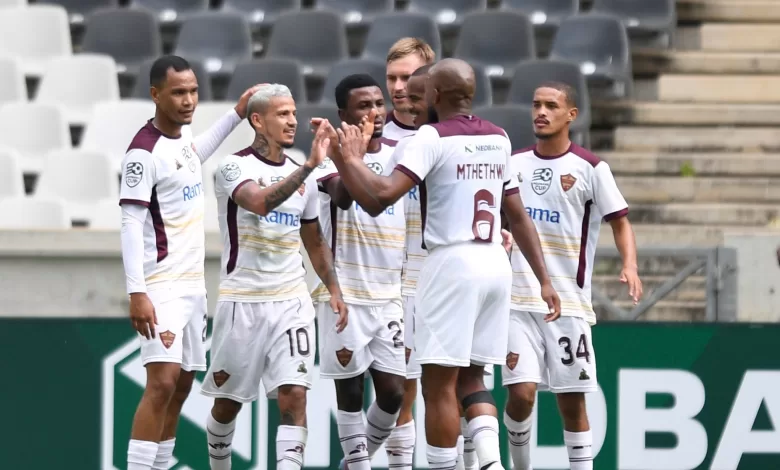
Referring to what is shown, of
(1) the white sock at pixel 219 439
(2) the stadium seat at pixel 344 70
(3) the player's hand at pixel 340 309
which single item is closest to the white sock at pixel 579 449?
(3) the player's hand at pixel 340 309

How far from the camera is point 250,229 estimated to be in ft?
25.4

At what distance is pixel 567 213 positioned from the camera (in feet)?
26.7

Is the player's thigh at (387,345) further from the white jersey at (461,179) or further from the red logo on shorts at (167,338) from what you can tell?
the red logo on shorts at (167,338)

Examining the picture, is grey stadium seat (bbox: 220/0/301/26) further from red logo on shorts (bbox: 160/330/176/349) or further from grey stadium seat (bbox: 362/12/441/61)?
red logo on shorts (bbox: 160/330/176/349)

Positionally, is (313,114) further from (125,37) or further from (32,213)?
(125,37)

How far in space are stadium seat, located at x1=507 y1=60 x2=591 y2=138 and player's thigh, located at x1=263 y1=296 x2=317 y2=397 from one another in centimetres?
464

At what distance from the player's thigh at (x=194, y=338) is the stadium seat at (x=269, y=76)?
4.71 meters

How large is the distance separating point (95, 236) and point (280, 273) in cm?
209

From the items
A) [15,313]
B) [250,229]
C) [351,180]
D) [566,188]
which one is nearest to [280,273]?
[250,229]

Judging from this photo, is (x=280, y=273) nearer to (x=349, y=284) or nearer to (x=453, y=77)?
(x=349, y=284)

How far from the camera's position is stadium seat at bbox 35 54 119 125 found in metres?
12.9

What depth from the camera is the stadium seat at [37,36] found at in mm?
13477

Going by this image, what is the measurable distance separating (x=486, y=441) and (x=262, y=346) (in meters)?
1.32

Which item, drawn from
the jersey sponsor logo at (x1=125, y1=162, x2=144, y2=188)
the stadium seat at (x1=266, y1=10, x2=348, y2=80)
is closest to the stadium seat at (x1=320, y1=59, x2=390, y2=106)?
the stadium seat at (x1=266, y1=10, x2=348, y2=80)
